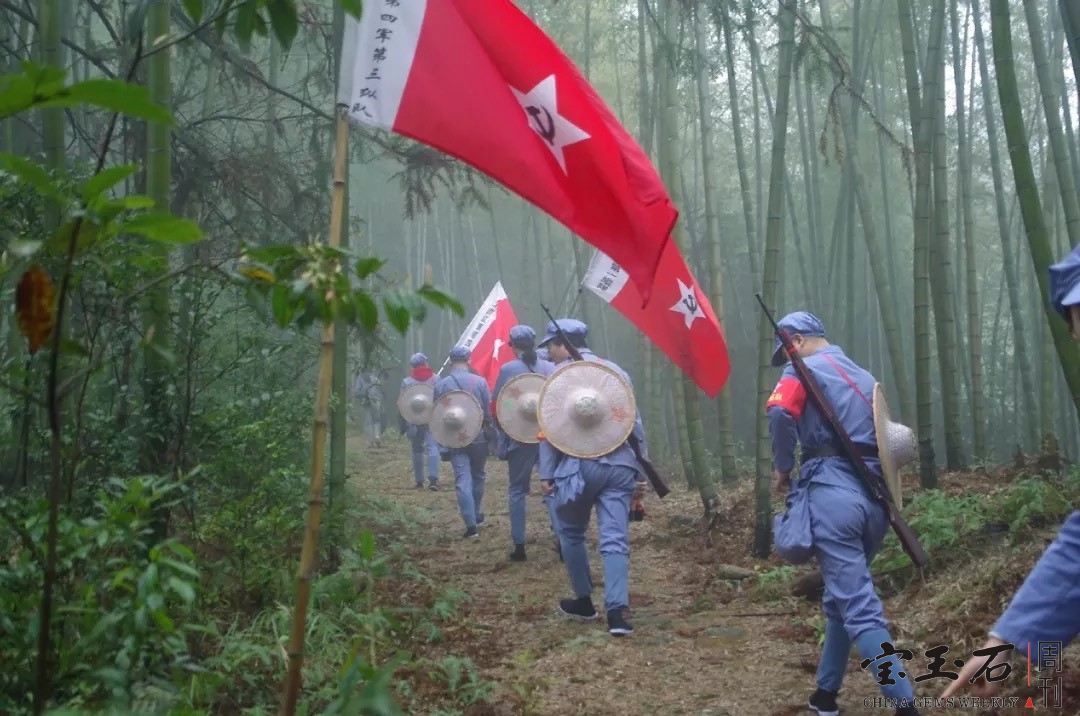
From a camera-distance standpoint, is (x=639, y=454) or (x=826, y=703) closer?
(x=826, y=703)

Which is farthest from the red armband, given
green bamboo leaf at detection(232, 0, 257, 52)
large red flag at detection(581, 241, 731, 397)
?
green bamboo leaf at detection(232, 0, 257, 52)

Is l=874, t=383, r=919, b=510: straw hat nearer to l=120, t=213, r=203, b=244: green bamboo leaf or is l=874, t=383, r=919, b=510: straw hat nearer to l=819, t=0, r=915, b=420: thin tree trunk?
l=120, t=213, r=203, b=244: green bamboo leaf

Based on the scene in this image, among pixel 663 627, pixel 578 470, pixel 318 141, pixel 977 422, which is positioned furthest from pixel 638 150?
pixel 977 422

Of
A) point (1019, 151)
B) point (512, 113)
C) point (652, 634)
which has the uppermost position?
point (1019, 151)

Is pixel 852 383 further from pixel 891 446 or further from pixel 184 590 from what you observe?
pixel 184 590

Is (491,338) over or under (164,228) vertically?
over

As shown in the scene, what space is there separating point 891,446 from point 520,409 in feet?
11.7

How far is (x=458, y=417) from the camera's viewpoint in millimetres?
8102

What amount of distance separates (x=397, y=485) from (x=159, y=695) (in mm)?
10210

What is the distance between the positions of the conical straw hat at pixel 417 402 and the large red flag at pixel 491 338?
65 cm

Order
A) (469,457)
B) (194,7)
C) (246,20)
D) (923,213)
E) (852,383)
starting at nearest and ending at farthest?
(194,7)
(246,20)
(852,383)
(923,213)
(469,457)

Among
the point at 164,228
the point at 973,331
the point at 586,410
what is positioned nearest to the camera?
the point at 164,228

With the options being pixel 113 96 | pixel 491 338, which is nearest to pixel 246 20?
pixel 113 96

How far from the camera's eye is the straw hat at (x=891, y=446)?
345 cm
